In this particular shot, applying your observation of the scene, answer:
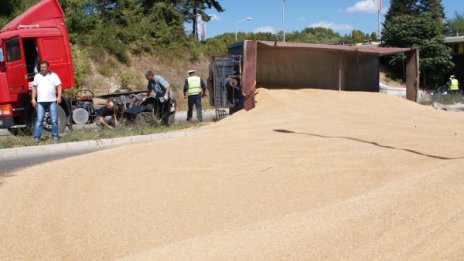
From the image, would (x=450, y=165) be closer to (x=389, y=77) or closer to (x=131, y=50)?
(x=131, y=50)

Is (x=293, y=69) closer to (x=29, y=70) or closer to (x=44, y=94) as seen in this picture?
(x=29, y=70)

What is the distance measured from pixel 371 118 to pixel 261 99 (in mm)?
3757

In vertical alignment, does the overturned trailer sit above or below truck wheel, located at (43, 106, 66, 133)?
above

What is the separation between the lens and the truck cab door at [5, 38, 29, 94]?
13805 millimetres

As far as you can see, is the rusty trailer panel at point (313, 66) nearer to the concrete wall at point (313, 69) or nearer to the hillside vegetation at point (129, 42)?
the concrete wall at point (313, 69)

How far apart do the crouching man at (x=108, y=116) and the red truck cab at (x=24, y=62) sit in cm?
92

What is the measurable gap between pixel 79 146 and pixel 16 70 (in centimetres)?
391

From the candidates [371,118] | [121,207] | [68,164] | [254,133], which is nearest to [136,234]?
[121,207]

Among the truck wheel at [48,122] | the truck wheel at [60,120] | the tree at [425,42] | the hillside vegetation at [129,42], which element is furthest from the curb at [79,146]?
the tree at [425,42]

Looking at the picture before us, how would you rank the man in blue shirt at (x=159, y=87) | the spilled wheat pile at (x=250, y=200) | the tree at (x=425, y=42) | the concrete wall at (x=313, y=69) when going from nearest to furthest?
the spilled wheat pile at (x=250, y=200), the man in blue shirt at (x=159, y=87), the concrete wall at (x=313, y=69), the tree at (x=425, y=42)

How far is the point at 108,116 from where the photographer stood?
15492 millimetres

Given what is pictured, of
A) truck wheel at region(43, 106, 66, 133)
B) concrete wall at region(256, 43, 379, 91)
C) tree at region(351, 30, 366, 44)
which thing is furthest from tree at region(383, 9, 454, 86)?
truck wheel at region(43, 106, 66, 133)

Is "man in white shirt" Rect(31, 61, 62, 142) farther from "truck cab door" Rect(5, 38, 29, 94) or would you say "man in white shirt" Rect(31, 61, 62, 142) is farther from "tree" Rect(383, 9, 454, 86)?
"tree" Rect(383, 9, 454, 86)

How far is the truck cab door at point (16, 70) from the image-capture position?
13.8 metres
